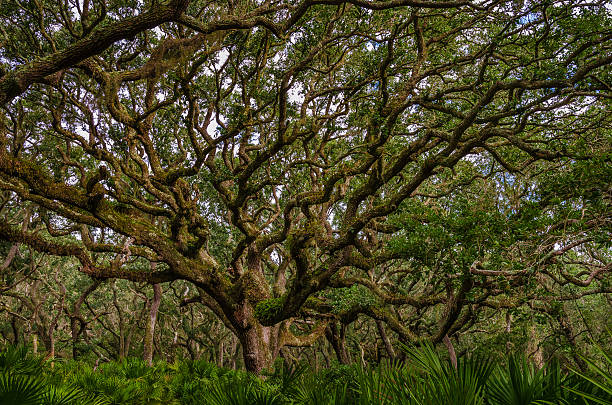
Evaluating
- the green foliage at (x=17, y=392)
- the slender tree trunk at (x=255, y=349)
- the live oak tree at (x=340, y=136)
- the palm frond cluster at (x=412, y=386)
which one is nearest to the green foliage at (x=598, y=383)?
the palm frond cluster at (x=412, y=386)

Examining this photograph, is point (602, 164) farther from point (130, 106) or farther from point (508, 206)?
point (130, 106)

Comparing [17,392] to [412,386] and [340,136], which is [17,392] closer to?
[412,386]

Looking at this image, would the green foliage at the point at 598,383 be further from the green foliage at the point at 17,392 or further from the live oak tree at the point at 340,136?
the green foliage at the point at 17,392

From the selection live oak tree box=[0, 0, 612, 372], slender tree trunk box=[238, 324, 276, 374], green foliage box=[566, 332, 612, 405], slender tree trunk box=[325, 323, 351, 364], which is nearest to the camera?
green foliage box=[566, 332, 612, 405]

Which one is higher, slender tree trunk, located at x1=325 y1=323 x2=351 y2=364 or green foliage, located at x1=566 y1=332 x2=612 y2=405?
green foliage, located at x1=566 y1=332 x2=612 y2=405

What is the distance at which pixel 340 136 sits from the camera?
10852 mm

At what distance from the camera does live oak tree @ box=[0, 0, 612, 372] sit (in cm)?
552

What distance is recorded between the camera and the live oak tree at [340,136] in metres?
5.52

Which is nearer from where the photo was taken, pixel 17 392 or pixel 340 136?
pixel 17 392

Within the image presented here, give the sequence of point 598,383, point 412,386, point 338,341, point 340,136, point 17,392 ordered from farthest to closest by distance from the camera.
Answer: point 338,341
point 340,136
point 17,392
point 412,386
point 598,383

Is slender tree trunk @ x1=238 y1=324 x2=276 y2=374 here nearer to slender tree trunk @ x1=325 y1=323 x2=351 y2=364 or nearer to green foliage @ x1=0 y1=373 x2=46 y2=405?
slender tree trunk @ x1=325 y1=323 x2=351 y2=364

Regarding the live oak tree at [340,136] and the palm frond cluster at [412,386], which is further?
the live oak tree at [340,136]

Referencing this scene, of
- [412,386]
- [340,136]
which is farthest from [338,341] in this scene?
[412,386]

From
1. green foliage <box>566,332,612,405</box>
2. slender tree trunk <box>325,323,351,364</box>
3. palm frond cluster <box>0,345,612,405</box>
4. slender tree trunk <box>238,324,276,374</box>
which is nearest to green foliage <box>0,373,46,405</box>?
palm frond cluster <box>0,345,612,405</box>
